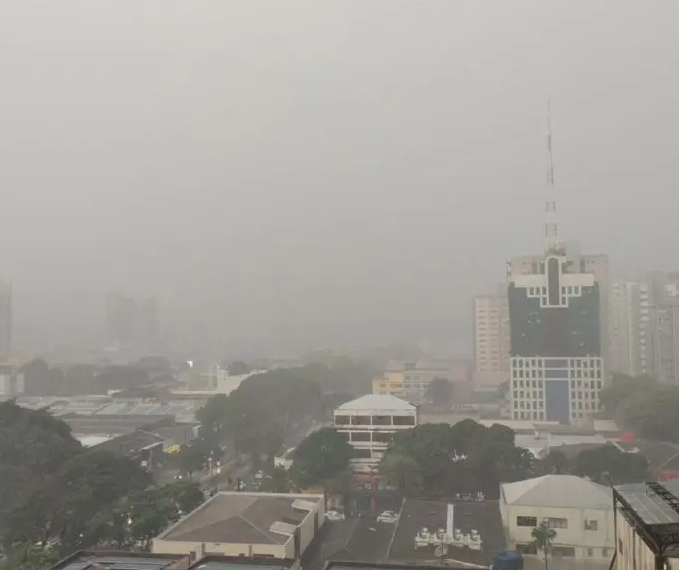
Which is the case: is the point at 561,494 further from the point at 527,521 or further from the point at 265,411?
the point at 265,411

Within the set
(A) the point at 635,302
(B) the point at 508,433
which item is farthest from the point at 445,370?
(B) the point at 508,433

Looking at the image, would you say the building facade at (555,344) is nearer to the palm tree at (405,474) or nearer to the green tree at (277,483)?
the palm tree at (405,474)

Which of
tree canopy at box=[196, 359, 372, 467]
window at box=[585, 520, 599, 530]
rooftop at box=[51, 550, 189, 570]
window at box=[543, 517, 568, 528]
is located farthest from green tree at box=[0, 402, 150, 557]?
window at box=[585, 520, 599, 530]

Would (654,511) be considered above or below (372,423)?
above

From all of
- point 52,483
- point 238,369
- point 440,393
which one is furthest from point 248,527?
point 238,369

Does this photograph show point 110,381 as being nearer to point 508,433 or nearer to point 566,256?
point 566,256

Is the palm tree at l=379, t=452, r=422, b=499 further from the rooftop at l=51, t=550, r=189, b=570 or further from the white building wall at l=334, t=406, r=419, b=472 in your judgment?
the rooftop at l=51, t=550, r=189, b=570
